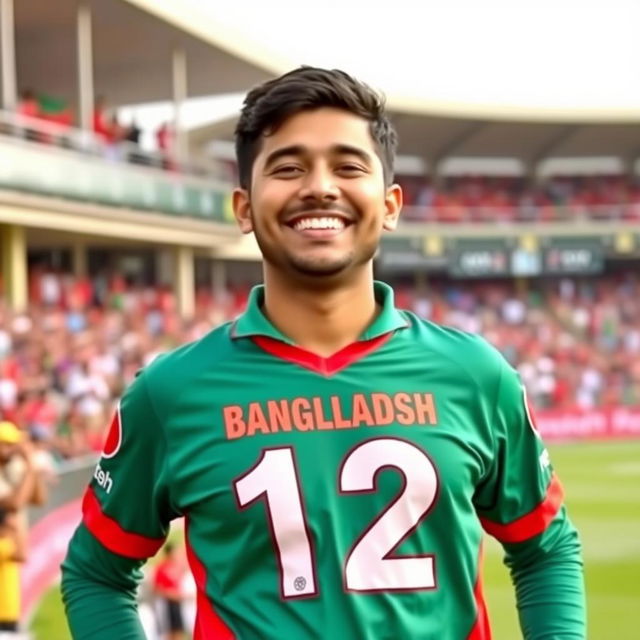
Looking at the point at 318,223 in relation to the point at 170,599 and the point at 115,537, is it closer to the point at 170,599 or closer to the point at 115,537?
the point at 115,537

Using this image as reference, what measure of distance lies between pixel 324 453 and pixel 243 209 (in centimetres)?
51

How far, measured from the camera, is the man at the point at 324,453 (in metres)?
2.24

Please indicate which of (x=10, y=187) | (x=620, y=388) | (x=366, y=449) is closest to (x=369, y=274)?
(x=366, y=449)

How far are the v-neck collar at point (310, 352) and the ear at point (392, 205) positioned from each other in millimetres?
146

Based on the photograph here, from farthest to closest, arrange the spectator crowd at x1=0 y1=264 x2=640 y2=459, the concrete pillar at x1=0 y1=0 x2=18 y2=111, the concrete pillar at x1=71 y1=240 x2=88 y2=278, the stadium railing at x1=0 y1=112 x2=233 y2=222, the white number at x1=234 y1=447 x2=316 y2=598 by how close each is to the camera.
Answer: the concrete pillar at x1=71 y1=240 x2=88 y2=278
the concrete pillar at x1=0 y1=0 x2=18 y2=111
the stadium railing at x1=0 y1=112 x2=233 y2=222
the spectator crowd at x1=0 y1=264 x2=640 y2=459
the white number at x1=234 y1=447 x2=316 y2=598

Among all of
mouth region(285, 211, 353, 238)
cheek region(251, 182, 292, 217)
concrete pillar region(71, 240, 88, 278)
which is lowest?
mouth region(285, 211, 353, 238)

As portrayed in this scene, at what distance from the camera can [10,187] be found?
1841cm

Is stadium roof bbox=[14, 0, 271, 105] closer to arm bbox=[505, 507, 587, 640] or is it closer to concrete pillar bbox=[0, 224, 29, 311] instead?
concrete pillar bbox=[0, 224, 29, 311]

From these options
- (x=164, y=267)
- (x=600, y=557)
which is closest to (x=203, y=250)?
(x=164, y=267)

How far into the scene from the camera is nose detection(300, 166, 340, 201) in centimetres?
228

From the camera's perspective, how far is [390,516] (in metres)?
2.25

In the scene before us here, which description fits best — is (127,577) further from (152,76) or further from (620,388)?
(620,388)

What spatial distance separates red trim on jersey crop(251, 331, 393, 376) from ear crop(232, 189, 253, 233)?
218mm

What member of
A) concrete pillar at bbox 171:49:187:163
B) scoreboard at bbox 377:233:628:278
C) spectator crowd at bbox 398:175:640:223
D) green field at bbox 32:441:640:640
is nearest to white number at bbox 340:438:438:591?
green field at bbox 32:441:640:640
